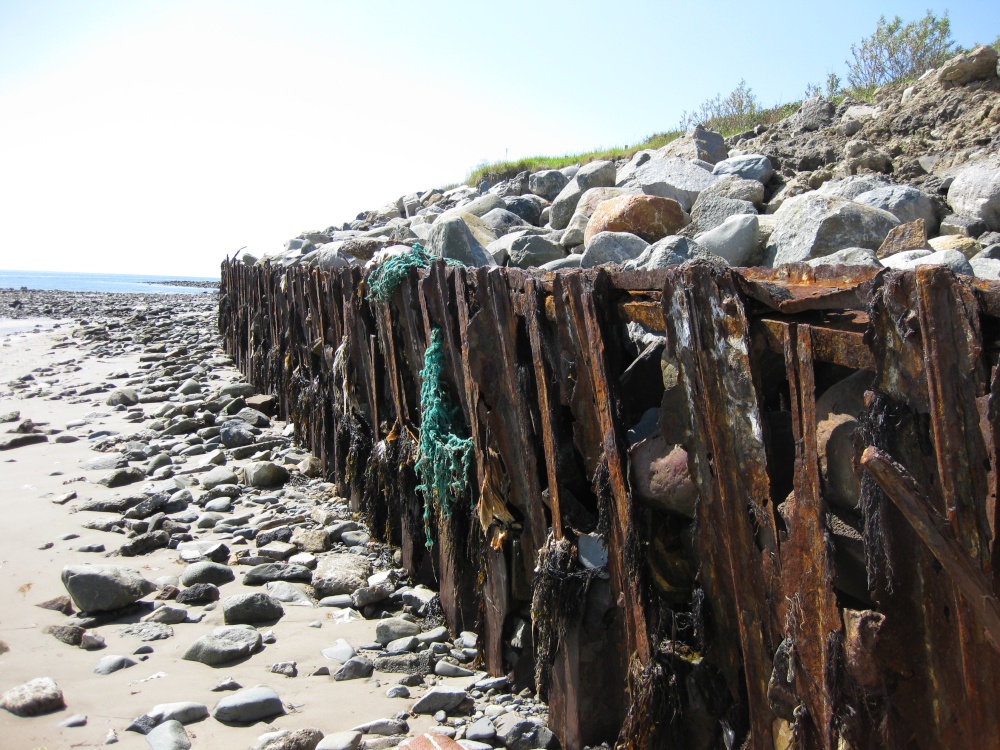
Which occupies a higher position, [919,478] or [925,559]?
[919,478]

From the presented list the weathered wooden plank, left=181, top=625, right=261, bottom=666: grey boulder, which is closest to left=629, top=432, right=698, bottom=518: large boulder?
the weathered wooden plank

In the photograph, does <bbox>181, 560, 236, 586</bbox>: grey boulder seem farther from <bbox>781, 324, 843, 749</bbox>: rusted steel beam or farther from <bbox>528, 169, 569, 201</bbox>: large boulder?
<bbox>528, 169, 569, 201</bbox>: large boulder

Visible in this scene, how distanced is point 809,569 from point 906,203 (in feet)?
18.3

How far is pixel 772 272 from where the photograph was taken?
2469 millimetres

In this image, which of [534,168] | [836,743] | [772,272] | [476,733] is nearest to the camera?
[836,743]

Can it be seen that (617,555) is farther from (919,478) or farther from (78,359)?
(78,359)

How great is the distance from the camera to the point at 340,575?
500 centimetres

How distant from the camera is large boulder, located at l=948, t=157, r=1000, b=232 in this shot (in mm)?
6293

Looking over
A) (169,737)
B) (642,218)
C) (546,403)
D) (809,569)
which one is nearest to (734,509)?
(809,569)

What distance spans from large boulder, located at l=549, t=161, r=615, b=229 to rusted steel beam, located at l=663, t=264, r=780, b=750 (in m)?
8.52

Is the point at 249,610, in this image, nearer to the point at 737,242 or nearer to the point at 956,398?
the point at 956,398

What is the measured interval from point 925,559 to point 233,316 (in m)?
15.6

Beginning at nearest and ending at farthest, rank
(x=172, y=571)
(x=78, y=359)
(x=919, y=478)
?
(x=919, y=478), (x=172, y=571), (x=78, y=359)

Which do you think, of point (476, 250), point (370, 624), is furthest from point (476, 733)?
point (476, 250)
